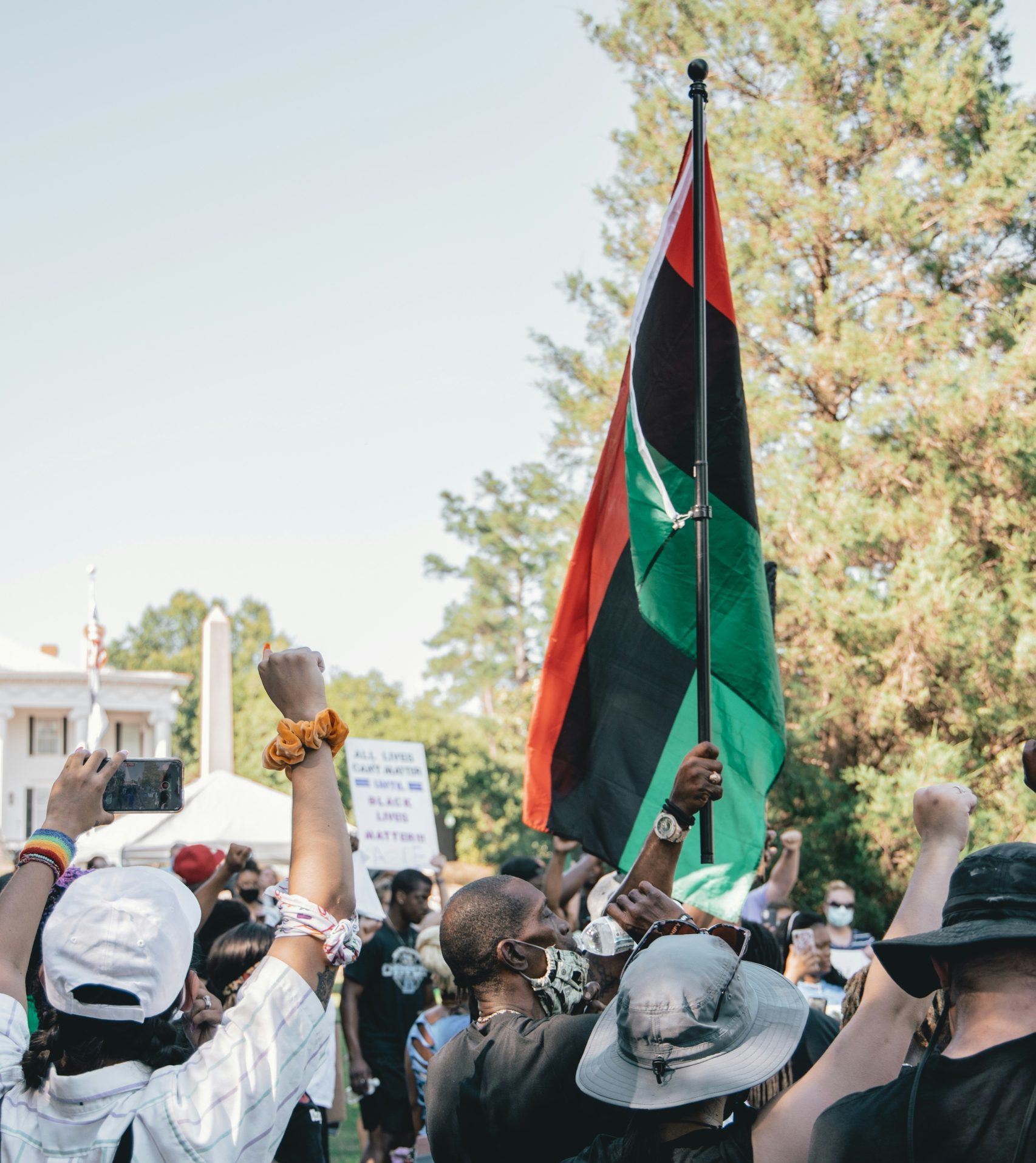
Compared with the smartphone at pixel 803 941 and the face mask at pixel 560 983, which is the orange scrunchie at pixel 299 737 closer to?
the face mask at pixel 560 983

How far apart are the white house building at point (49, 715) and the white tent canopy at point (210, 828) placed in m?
44.8

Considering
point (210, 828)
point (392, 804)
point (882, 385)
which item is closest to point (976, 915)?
point (392, 804)

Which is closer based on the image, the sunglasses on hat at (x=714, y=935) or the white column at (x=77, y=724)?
the sunglasses on hat at (x=714, y=935)

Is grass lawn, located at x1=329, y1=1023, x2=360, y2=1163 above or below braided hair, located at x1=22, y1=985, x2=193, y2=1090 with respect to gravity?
below

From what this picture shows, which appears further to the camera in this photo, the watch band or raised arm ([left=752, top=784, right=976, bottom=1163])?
the watch band

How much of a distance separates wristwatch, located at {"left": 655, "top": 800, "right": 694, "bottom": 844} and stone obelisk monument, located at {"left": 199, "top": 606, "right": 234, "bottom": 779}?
1494 inches

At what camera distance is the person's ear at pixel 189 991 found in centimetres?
229

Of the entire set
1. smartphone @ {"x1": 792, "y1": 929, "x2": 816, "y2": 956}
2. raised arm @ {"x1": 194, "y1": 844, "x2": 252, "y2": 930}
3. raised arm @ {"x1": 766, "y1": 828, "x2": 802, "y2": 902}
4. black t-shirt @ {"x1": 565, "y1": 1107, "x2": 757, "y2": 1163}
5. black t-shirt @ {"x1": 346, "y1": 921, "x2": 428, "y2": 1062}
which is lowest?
black t-shirt @ {"x1": 346, "y1": 921, "x2": 428, "y2": 1062}

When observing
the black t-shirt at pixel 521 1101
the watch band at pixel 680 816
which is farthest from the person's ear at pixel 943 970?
the watch band at pixel 680 816

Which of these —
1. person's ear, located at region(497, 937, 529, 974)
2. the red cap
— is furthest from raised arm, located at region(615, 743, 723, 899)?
the red cap

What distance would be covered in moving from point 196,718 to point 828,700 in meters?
74.7

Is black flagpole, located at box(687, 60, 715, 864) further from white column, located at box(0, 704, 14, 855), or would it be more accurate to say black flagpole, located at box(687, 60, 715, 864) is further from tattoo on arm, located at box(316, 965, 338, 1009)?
white column, located at box(0, 704, 14, 855)

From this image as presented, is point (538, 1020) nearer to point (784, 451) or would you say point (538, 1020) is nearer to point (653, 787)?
point (653, 787)

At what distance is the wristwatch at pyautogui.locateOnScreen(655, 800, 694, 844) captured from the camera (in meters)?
3.35
